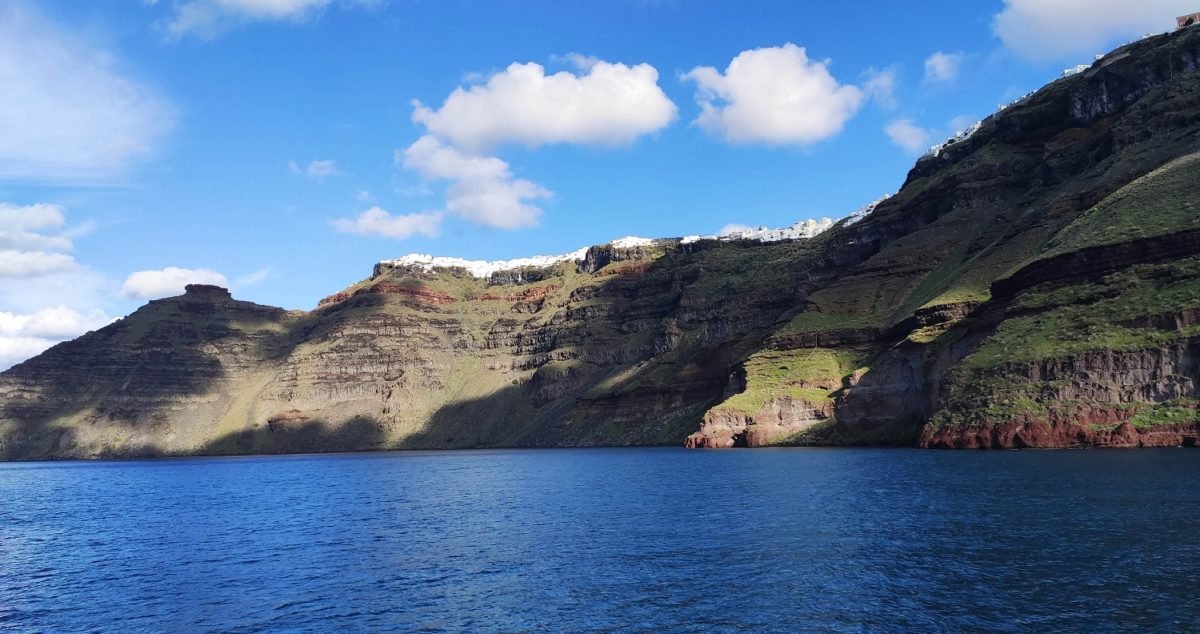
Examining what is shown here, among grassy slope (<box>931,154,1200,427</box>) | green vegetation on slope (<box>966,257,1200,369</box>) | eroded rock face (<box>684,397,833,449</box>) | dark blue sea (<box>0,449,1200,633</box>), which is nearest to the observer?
dark blue sea (<box>0,449,1200,633</box>)

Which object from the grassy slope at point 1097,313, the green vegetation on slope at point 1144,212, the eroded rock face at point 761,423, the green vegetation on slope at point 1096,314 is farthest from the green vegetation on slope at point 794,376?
the green vegetation on slope at point 1144,212

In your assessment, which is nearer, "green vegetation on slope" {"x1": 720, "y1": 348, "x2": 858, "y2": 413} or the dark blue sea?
the dark blue sea

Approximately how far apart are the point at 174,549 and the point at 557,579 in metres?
30.7

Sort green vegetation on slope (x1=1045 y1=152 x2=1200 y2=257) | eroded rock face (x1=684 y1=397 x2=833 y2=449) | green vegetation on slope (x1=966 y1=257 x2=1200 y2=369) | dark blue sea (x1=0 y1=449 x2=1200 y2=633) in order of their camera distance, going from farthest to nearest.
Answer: eroded rock face (x1=684 y1=397 x2=833 y2=449) → green vegetation on slope (x1=1045 y1=152 x2=1200 y2=257) → green vegetation on slope (x1=966 y1=257 x2=1200 y2=369) → dark blue sea (x1=0 y1=449 x2=1200 y2=633)

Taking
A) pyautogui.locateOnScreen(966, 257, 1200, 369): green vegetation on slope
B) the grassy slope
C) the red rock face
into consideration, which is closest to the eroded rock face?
the grassy slope

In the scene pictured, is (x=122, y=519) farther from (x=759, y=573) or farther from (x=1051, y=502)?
(x=1051, y=502)

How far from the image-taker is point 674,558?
43.7 m

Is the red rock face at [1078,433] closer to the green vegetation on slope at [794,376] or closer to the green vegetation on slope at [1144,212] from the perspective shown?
the green vegetation on slope at [1144,212]

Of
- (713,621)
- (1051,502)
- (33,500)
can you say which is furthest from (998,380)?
(33,500)

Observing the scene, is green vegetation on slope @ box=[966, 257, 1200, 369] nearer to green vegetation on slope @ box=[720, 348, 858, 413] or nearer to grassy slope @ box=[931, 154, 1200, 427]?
grassy slope @ box=[931, 154, 1200, 427]

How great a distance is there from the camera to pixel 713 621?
3162cm

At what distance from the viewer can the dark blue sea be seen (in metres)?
32.5

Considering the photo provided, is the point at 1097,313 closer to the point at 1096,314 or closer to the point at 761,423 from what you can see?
the point at 1096,314

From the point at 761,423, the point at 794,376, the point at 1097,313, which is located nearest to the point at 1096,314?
the point at 1097,313
